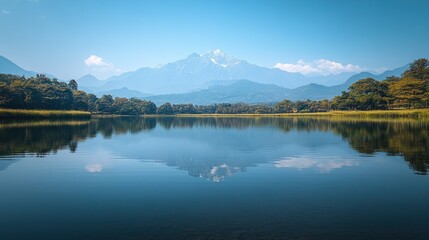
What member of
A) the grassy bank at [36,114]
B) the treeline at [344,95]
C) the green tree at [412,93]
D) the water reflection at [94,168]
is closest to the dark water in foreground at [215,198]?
the water reflection at [94,168]

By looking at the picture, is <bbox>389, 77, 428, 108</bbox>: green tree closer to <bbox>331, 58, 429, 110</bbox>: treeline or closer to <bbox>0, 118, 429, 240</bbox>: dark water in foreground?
<bbox>331, 58, 429, 110</bbox>: treeline

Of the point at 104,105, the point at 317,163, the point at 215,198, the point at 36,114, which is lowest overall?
the point at 317,163

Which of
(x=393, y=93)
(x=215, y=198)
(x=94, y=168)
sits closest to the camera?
(x=215, y=198)

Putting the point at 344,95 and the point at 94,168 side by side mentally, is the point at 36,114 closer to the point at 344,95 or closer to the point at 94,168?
the point at 94,168

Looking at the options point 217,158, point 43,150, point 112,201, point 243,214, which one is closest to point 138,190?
point 112,201

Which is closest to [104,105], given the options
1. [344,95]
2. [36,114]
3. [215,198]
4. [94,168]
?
[36,114]

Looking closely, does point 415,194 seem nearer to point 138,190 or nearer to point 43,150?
point 138,190

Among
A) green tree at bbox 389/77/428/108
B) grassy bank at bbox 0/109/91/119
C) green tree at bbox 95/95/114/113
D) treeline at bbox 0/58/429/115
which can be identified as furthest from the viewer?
green tree at bbox 95/95/114/113

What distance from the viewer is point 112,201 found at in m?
13.3

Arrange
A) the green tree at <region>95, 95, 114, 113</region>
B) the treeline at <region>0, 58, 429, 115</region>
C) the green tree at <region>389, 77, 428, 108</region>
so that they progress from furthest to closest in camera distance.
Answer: the green tree at <region>95, 95, 114, 113</region> < the green tree at <region>389, 77, 428, 108</region> < the treeline at <region>0, 58, 429, 115</region>

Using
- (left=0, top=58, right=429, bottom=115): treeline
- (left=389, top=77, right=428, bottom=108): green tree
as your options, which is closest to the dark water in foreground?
(left=0, top=58, right=429, bottom=115): treeline

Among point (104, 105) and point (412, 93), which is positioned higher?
point (412, 93)

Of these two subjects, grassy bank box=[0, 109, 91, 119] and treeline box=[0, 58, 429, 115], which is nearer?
grassy bank box=[0, 109, 91, 119]

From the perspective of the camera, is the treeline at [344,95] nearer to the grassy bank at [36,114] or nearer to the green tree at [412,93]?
the green tree at [412,93]
